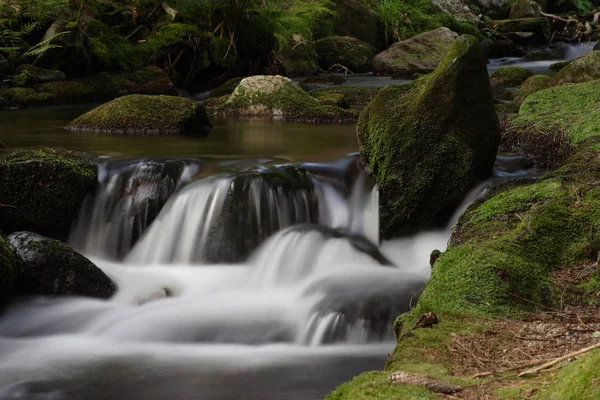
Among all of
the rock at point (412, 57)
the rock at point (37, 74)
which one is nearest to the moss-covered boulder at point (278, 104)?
the rock at point (37, 74)

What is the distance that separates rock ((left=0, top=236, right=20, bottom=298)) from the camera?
5.54 m

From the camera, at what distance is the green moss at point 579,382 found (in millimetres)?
2057

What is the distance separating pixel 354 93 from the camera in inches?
556

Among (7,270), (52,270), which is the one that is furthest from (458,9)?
(7,270)

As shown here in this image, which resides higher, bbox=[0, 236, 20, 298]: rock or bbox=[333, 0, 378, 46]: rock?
bbox=[333, 0, 378, 46]: rock

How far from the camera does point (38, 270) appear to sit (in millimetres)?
5832

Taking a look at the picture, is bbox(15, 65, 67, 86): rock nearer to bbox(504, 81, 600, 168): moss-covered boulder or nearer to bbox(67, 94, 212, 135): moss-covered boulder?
bbox(67, 94, 212, 135): moss-covered boulder

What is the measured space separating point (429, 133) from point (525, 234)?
223 centimetres

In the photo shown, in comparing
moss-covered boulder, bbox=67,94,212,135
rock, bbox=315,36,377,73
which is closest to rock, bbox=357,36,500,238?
moss-covered boulder, bbox=67,94,212,135

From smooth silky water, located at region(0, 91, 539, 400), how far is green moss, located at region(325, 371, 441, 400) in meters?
1.58

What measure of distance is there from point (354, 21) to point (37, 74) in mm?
10169

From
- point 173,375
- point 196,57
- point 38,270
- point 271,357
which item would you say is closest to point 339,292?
point 271,357

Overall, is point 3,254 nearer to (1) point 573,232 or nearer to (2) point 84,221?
(2) point 84,221

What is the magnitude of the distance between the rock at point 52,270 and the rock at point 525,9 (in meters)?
22.6
